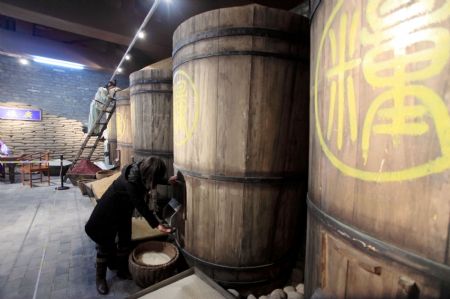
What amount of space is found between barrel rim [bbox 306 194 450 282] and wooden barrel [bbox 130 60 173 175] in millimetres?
3293

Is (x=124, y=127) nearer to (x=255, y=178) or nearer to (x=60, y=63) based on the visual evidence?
(x=255, y=178)

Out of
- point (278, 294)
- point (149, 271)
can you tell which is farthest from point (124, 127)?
point (278, 294)

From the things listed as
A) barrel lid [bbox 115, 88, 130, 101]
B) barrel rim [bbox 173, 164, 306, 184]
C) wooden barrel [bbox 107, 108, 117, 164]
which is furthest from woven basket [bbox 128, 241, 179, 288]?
wooden barrel [bbox 107, 108, 117, 164]

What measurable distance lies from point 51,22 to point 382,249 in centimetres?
826

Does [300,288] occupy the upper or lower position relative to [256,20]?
lower

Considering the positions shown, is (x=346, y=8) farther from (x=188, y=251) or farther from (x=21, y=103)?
(x=21, y=103)

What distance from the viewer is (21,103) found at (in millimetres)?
10805

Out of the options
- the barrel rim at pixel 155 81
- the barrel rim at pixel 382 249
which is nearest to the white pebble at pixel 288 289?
the barrel rim at pixel 382 249

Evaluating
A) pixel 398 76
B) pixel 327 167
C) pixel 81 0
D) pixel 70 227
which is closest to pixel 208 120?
pixel 327 167

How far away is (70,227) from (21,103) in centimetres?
910

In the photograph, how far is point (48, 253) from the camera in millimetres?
3600

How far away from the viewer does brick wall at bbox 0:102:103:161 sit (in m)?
10.6

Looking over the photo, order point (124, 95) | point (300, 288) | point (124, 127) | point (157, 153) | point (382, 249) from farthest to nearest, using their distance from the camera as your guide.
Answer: point (124, 95)
point (124, 127)
point (157, 153)
point (300, 288)
point (382, 249)

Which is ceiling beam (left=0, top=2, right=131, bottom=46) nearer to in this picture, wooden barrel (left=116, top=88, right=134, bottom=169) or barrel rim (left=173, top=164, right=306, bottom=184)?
wooden barrel (left=116, top=88, right=134, bottom=169)
